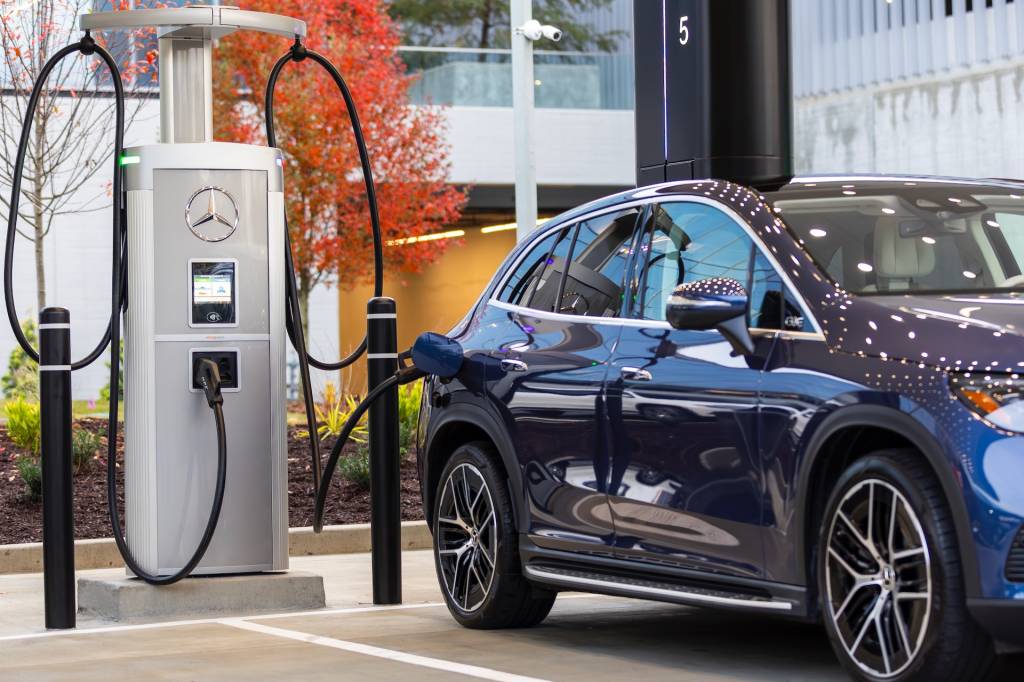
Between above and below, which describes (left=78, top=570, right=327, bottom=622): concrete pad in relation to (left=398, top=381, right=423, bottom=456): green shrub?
below

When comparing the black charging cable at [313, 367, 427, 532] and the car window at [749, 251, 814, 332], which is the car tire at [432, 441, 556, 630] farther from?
the car window at [749, 251, 814, 332]

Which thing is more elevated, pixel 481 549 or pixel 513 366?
pixel 513 366

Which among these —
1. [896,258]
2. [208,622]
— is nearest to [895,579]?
[896,258]

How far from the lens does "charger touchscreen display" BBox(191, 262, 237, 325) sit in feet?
29.2

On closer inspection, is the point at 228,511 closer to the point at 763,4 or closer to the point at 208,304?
the point at 208,304

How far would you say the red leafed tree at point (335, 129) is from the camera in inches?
893

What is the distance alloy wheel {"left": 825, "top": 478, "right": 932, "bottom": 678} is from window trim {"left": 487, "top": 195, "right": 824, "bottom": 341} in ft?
2.02

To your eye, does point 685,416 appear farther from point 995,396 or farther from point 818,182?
point 995,396

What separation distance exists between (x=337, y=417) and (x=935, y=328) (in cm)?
987

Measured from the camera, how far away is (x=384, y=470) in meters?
9.07

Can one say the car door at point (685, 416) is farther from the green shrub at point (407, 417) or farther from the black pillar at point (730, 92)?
the green shrub at point (407, 417)

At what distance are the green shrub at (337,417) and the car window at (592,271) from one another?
275 inches

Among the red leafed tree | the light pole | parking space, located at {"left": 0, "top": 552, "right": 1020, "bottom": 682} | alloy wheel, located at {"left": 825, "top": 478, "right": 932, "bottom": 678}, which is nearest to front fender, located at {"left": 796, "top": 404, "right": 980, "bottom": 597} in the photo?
alloy wheel, located at {"left": 825, "top": 478, "right": 932, "bottom": 678}

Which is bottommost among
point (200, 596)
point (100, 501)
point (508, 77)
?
point (200, 596)
